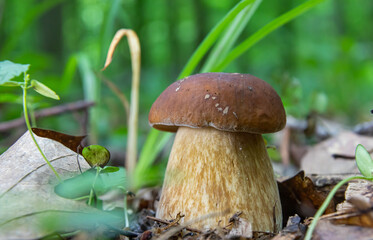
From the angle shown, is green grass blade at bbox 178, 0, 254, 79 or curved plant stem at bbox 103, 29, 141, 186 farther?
curved plant stem at bbox 103, 29, 141, 186

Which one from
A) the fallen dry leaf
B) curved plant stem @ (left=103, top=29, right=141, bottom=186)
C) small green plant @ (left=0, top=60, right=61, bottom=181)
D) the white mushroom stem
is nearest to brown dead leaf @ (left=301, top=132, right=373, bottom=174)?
the white mushroom stem

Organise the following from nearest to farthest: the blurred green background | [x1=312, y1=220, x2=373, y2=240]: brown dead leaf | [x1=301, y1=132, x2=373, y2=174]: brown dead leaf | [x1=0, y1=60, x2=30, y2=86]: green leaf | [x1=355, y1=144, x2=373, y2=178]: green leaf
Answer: [x1=312, y1=220, x2=373, y2=240]: brown dead leaf < [x1=355, y1=144, x2=373, y2=178]: green leaf < [x1=0, y1=60, x2=30, y2=86]: green leaf < [x1=301, y1=132, x2=373, y2=174]: brown dead leaf < the blurred green background

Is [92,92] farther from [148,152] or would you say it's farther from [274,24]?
[274,24]

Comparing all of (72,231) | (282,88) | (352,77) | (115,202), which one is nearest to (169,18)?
(352,77)

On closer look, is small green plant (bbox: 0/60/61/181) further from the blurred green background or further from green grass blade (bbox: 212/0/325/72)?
green grass blade (bbox: 212/0/325/72)

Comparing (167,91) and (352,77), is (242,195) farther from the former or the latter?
(352,77)

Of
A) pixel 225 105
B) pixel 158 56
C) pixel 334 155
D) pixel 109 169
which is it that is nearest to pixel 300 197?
pixel 225 105
